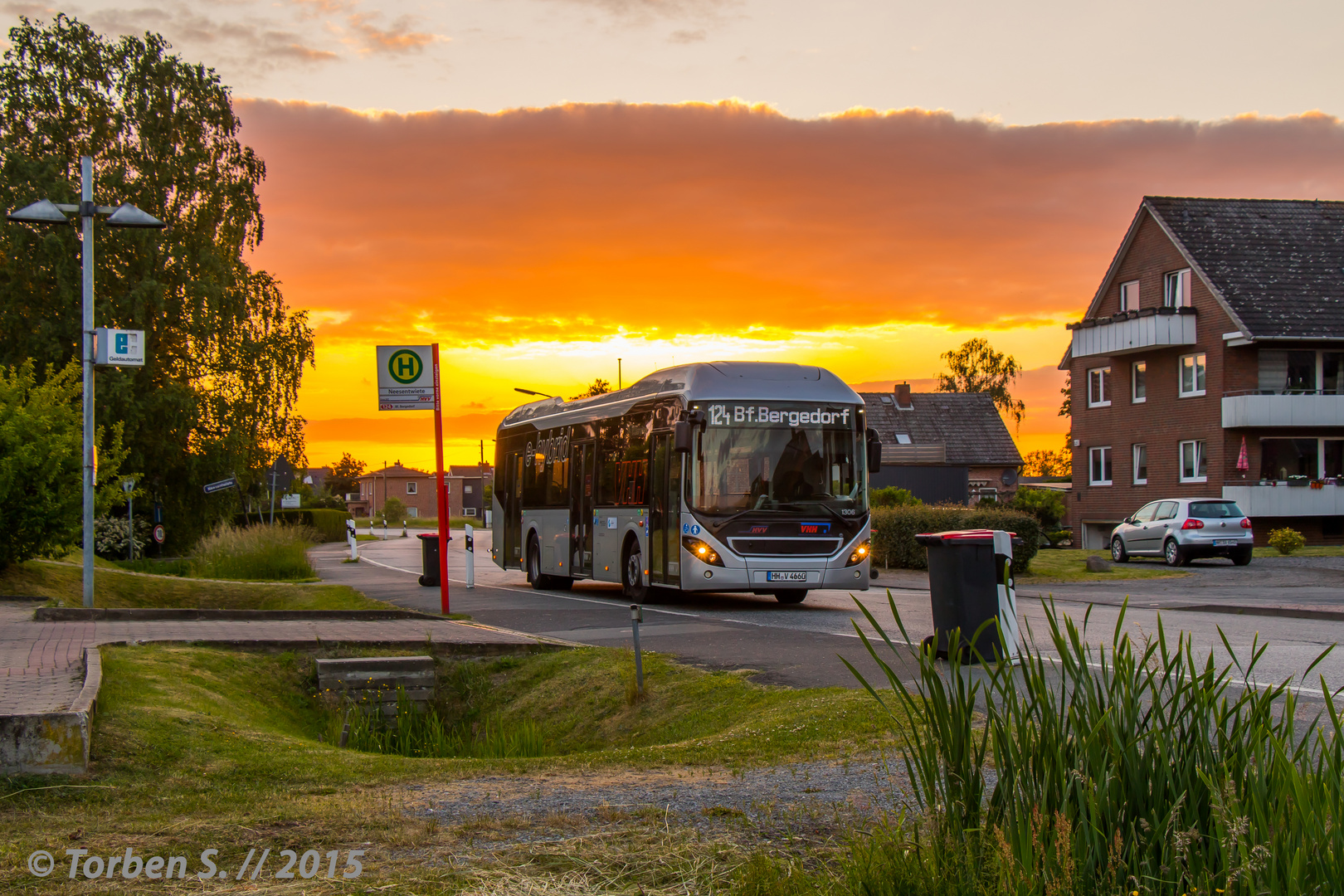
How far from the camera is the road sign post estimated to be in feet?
53.9

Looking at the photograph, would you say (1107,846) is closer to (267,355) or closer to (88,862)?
(88,862)

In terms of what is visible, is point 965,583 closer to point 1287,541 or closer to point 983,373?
point 1287,541

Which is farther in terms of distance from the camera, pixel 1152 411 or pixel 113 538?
pixel 1152 411

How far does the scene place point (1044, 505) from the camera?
153 feet

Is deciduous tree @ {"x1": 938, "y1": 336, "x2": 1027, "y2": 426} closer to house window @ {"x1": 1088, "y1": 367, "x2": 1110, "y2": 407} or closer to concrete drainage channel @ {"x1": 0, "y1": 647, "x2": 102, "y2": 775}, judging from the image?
house window @ {"x1": 1088, "y1": 367, "x2": 1110, "y2": 407}

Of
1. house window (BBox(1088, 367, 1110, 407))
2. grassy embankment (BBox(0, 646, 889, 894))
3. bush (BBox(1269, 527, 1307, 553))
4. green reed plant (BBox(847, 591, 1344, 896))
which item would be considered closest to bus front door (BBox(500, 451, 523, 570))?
grassy embankment (BBox(0, 646, 889, 894))

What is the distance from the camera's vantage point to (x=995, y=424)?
239 ft

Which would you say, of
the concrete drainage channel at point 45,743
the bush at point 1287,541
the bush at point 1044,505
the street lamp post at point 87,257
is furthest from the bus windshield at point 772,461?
the bush at point 1044,505

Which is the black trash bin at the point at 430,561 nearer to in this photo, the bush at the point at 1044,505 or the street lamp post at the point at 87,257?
the street lamp post at the point at 87,257

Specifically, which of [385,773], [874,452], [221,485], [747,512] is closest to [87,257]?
[747,512]

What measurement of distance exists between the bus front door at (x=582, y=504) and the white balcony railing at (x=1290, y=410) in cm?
2642

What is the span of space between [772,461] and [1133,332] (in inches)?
1192

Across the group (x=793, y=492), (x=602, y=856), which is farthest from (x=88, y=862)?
(x=793, y=492)

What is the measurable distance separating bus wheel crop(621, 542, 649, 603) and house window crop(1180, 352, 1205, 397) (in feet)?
95.7
